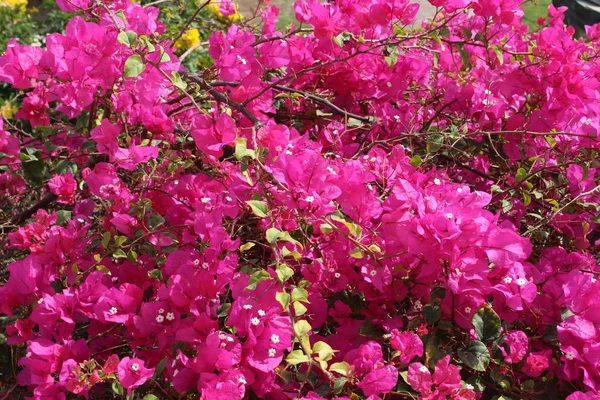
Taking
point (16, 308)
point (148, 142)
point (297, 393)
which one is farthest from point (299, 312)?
point (16, 308)

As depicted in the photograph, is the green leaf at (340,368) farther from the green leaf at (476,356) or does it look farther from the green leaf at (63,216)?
the green leaf at (63,216)

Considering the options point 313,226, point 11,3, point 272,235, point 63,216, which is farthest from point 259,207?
point 11,3

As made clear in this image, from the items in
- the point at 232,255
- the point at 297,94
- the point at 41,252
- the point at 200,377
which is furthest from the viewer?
the point at 297,94

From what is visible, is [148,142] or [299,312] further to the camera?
[148,142]

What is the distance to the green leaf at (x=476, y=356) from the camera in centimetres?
93

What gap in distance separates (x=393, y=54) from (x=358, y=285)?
0.47 metres

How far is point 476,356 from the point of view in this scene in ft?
3.08

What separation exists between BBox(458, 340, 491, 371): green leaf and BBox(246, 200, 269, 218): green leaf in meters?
0.34

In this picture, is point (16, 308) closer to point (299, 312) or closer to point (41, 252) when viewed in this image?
point (41, 252)

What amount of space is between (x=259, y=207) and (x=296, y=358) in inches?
7.8

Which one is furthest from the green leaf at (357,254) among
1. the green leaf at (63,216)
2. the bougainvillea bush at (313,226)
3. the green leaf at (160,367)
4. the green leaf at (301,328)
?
the green leaf at (63,216)

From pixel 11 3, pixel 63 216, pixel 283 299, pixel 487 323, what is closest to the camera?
pixel 283 299

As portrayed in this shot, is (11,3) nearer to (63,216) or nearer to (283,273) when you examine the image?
(63,216)

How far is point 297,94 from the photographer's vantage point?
4.66 ft
